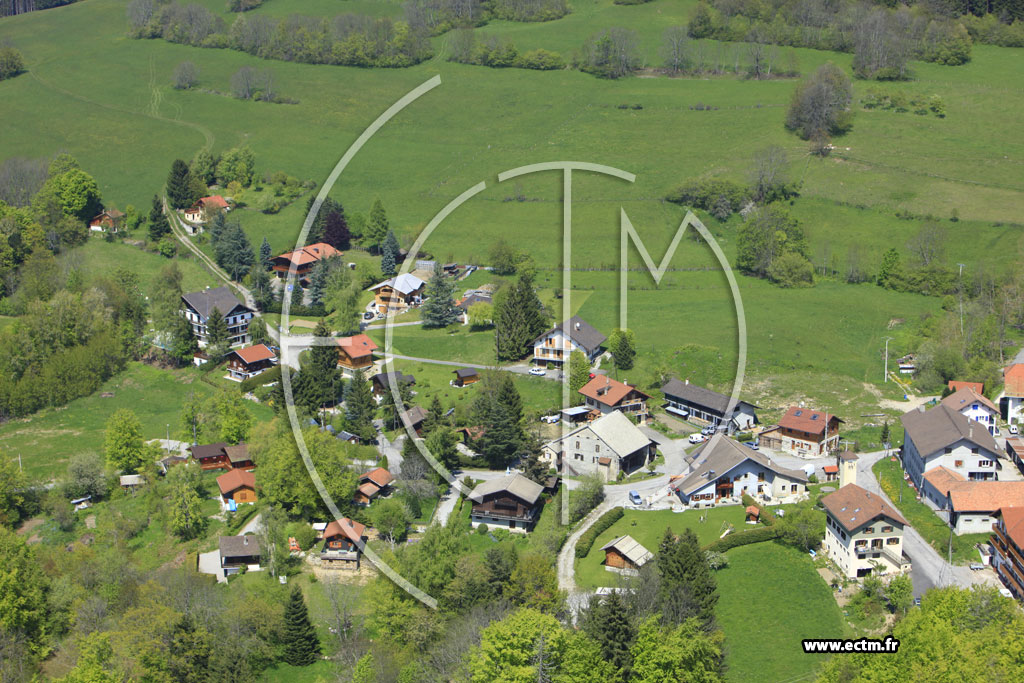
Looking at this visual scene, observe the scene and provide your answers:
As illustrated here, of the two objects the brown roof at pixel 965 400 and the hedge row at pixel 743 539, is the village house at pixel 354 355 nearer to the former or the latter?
the hedge row at pixel 743 539

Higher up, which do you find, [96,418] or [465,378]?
[465,378]

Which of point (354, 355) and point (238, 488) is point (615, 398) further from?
point (238, 488)

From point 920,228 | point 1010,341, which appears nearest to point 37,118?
point 920,228

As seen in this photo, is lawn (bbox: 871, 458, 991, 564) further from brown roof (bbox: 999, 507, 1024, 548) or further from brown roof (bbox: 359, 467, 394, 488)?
brown roof (bbox: 359, 467, 394, 488)

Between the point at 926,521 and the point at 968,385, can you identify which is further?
the point at 968,385

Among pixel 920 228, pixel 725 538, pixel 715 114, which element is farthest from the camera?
pixel 715 114

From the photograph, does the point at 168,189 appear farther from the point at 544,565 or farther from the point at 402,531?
the point at 544,565

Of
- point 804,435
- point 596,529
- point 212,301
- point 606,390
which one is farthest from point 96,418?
point 804,435
